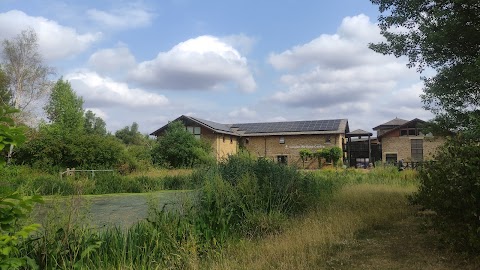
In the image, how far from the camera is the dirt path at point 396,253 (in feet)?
15.5

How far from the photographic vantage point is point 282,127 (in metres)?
46.9

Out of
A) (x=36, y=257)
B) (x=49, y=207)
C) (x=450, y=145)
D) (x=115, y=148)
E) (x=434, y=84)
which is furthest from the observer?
(x=115, y=148)

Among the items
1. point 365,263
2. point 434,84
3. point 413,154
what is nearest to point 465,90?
point 434,84

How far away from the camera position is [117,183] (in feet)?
71.5

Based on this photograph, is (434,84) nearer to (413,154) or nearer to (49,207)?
(49,207)

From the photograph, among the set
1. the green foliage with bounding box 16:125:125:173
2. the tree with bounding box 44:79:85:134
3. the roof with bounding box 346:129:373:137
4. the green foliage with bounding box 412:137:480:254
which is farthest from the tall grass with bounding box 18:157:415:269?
the tree with bounding box 44:79:85:134

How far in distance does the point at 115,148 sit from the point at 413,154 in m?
30.0

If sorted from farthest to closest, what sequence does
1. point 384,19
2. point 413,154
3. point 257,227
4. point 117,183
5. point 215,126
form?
1. point 215,126
2. point 413,154
3. point 117,183
4. point 384,19
5. point 257,227

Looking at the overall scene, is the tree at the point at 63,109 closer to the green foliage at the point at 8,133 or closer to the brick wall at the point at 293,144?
the brick wall at the point at 293,144

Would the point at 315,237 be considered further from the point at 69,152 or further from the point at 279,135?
the point at 279,135

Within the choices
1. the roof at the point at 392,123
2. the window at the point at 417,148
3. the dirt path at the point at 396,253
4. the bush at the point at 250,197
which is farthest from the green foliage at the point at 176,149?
the dirt path at the point at 396,253

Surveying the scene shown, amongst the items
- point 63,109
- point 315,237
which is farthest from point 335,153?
point 315,237

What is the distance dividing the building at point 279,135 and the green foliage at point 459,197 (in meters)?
36.0

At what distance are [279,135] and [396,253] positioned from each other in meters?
40.0
